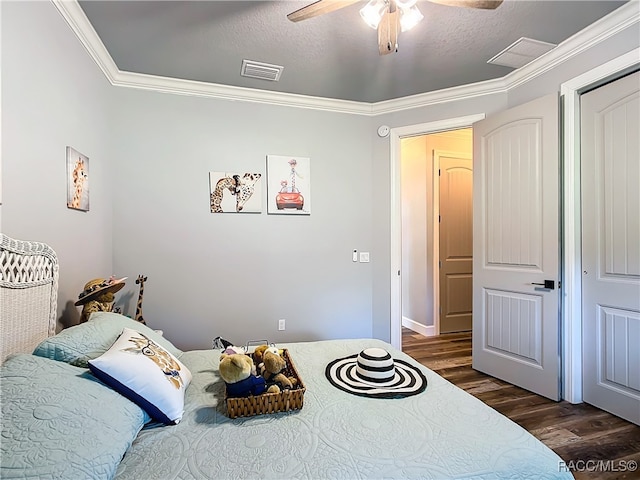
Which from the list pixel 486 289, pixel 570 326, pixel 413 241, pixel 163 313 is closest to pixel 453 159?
pixel 413 241

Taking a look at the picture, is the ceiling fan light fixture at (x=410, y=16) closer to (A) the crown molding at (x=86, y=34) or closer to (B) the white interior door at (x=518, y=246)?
(B) the white interior door at (x=518, y=246)

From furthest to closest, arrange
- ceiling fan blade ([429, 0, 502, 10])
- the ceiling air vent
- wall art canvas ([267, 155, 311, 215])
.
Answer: wall art canvas ([267, 155, 311, 215]) → the ceiling air vent → ceiling fan blade ([429, 0, 502, 10])

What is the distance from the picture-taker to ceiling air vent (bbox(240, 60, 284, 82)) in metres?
2.58

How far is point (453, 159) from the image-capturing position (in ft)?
14.5

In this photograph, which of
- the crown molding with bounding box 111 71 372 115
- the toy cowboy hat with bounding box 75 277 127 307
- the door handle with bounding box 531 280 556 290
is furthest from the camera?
the crown molding with bounding box 111 71 372 115

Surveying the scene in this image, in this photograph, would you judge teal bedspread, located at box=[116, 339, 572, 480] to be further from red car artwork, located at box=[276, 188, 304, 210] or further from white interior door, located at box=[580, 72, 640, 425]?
red car artwork, located at box=[276, 188, 304, 210]

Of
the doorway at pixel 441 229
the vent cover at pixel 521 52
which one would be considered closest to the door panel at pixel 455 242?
the doorway at pixel 441 229

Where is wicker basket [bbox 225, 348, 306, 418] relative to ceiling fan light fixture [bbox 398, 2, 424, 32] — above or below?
below

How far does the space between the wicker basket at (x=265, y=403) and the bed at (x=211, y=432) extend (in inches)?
1.0

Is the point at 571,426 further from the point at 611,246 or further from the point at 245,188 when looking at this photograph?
the point at 245,188

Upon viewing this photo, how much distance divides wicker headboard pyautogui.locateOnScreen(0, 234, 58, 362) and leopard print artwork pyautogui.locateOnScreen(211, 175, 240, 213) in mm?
1464

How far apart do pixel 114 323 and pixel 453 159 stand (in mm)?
4296

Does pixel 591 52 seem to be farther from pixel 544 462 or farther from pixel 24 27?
pixel 24 27
